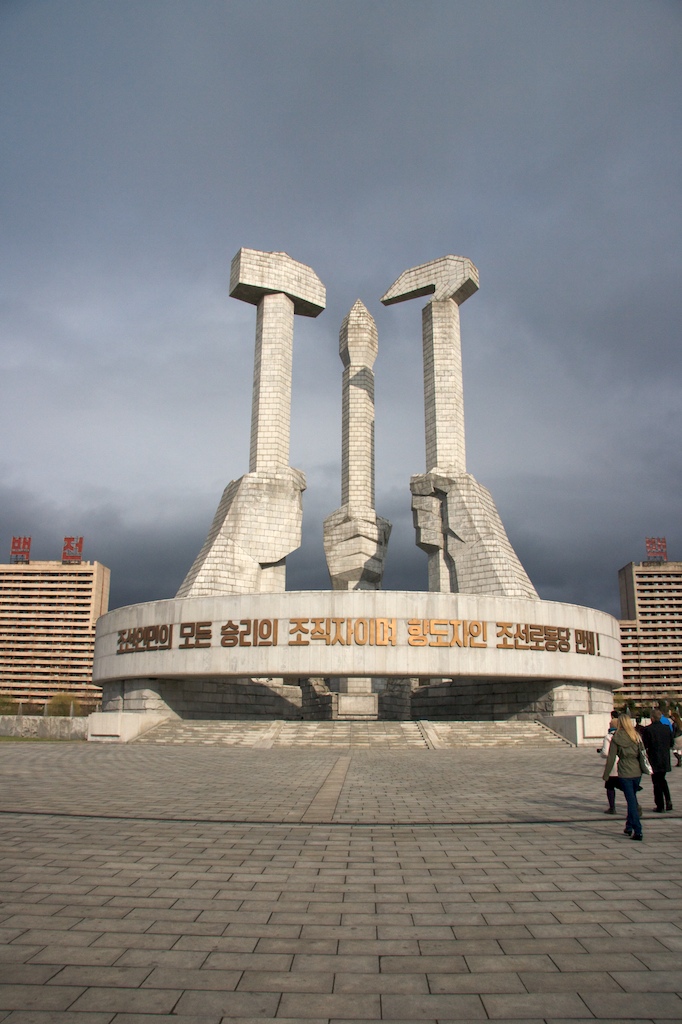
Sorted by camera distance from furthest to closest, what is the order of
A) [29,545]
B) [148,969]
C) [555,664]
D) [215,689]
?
[29,545], [215,689], [555,664], [148,969]

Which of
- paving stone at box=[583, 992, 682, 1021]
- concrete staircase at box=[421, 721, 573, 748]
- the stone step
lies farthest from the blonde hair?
the stone step

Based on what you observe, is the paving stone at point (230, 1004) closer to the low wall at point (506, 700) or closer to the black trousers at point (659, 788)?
the black trousers at point (659, 788)

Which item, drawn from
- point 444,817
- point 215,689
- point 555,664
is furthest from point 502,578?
point 444,817

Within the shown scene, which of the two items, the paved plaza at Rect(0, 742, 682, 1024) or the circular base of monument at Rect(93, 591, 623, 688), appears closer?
the paved plaza at Rect(0, 742, 682, 1024)

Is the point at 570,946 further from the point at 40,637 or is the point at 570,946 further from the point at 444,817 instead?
the point at 40,637

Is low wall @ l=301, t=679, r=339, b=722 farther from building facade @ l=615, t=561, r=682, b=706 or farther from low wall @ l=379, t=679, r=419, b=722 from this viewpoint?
building facade @ l=615, t=561, r=682, b=706

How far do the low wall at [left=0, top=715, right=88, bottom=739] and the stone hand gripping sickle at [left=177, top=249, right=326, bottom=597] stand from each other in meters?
8.09

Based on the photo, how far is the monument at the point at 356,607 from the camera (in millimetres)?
28906

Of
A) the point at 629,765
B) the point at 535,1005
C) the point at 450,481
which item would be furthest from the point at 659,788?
the point at 450,481

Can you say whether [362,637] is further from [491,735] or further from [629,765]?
[629,765]

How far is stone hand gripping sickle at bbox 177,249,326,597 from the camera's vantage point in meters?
37.5

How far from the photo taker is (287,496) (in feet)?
130

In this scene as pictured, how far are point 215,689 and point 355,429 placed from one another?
61.5 ft

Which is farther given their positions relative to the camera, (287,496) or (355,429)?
(355,429)
